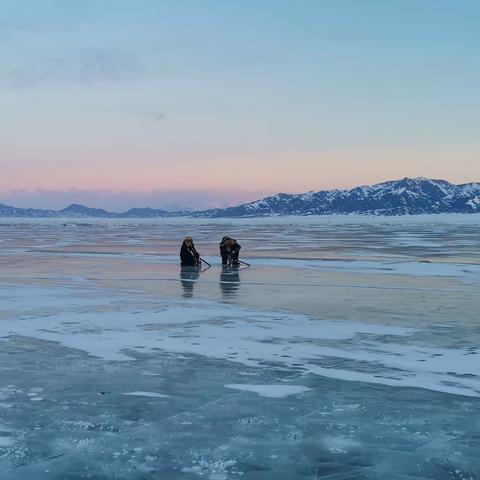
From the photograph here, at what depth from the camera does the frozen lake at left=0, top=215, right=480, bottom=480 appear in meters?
5.04

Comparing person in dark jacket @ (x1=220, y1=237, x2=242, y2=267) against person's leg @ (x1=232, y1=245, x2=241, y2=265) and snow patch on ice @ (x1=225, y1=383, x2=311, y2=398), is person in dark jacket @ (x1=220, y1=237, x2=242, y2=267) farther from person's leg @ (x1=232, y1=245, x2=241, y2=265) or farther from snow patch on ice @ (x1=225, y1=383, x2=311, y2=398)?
snow patch on ice @ (x1=225, y1=383, x2=311, y2=398)

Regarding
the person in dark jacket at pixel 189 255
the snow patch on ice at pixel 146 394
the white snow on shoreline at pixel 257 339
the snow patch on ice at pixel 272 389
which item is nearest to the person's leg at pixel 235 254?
the person in dark jacket at pixel 189 255

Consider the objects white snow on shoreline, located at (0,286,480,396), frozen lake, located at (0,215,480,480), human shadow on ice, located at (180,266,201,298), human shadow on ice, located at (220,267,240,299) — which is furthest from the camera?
human shadow on ice, located at (180,266,201,298)

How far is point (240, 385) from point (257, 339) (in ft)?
8.48

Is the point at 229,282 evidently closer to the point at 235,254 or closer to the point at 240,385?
the point at 235,254

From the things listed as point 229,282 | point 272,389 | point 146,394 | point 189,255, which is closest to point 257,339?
point 272,389

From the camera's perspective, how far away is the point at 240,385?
23.5ft

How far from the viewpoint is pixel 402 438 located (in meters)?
5.50

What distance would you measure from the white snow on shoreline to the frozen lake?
0.11 feet

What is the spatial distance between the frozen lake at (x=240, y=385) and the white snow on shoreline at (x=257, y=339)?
0.11 feet

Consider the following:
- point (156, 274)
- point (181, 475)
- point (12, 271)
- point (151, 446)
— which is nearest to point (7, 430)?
point (151, 446)

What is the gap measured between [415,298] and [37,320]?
7799mm

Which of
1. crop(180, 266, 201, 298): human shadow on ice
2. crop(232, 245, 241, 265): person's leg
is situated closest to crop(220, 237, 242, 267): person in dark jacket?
crop(232, 245, 241, 265): person's leg

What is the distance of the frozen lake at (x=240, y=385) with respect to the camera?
16.5 feet
